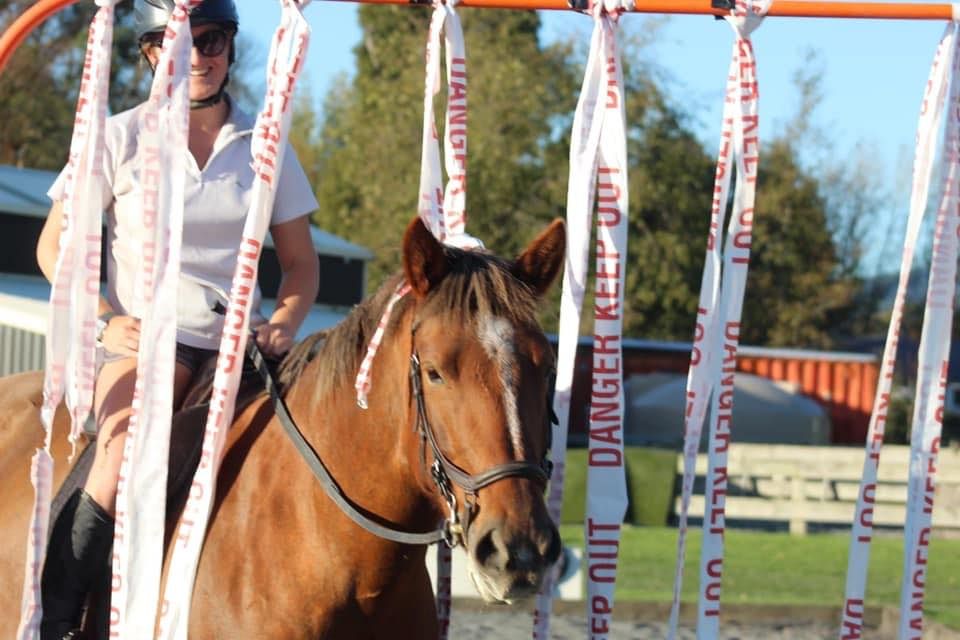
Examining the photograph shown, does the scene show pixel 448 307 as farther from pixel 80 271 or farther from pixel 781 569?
pixel 781 569

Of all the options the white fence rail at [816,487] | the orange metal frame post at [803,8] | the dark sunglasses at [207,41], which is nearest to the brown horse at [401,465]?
the orange metal frame post at [803,8]

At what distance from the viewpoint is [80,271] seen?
4246mm

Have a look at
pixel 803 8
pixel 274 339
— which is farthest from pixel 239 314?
pixel 803 8

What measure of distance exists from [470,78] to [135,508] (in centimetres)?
3650

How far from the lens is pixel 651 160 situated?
3888cm

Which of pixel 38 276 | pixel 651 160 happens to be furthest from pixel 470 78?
pixel 38 276

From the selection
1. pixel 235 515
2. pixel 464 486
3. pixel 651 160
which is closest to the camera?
pixel 464 486

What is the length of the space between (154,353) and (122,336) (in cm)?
33

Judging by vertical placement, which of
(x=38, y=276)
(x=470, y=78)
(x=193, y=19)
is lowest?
(x=38, y=276)

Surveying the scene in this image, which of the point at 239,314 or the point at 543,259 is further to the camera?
the point at 239,314

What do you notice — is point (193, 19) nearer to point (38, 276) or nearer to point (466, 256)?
point (466, 256)

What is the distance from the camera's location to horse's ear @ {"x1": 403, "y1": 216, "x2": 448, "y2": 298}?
11.9 feet

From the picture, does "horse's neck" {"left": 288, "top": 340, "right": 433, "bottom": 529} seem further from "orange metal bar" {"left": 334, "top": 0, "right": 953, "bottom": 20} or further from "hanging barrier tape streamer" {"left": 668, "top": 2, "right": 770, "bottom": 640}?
"orange metal bar" {"left": 334, "top": 0, "right": 953, "bottom": 20}

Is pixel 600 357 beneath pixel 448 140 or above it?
beneath
